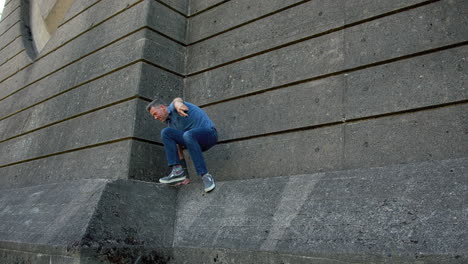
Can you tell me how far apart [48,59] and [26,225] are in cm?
458

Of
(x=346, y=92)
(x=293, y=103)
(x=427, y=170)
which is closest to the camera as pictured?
(x=427, y=170)

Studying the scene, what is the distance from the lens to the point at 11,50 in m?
11.1

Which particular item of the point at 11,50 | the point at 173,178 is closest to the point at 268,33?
the point at 173,178

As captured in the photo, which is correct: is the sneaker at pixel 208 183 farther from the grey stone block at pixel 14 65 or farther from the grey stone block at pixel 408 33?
the grey stone block at pixel 14 65

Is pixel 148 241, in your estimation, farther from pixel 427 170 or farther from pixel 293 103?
pixel 427 170

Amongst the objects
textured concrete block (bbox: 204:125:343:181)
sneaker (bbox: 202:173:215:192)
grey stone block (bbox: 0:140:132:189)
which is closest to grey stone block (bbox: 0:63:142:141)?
grey stone block (bbox: 0:140:132:189)

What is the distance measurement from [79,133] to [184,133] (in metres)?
2.55

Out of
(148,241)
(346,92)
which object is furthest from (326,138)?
(148,241)

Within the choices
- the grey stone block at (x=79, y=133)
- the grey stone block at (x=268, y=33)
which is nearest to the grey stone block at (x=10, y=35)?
the grey stone block at (x=79, y=133)

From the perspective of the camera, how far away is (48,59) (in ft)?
28.7

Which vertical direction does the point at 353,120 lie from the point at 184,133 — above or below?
above

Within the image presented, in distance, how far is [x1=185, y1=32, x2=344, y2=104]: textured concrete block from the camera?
5199mm

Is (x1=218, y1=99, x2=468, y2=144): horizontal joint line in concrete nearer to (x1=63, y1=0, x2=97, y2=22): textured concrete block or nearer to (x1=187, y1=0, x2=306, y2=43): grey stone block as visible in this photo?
(x1=187, y1=0, x2=306, y2=43): grey stone block

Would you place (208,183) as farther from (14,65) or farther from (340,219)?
(14,65)
